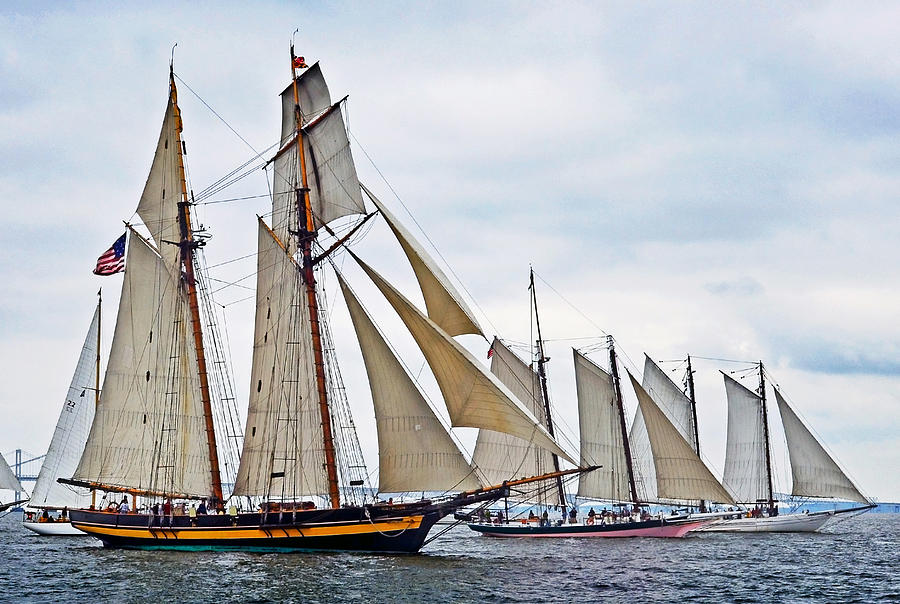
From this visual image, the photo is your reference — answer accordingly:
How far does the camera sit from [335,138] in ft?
217

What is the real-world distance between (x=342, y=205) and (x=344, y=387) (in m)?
10.9

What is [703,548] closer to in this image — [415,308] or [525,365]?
Result: [525,365]

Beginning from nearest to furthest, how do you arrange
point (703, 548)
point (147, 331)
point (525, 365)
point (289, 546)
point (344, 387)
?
point (289, 546)
point (344, 387)
point (147, 331)
point (703, 548)
point (525, 365)

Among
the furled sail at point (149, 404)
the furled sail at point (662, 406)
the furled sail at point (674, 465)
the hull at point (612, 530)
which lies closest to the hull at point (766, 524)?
the furled sail at point (662, 406)

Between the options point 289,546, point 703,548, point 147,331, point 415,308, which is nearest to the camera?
point 415,308

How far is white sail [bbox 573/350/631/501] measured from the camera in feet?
305

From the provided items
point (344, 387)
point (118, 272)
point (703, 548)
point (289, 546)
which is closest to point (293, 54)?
point (118, 272)

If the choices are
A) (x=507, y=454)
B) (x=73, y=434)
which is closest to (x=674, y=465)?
(x=507, y=454)

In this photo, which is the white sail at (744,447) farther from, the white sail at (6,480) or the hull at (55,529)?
the white sail at (6,480)

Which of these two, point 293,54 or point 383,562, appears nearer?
point 383,562

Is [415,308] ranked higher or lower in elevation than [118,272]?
lower

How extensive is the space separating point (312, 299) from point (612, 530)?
3791cm

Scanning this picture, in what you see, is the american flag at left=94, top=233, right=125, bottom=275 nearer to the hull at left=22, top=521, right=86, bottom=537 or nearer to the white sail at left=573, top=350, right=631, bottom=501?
the hull at left=22, top=521, right=86, bottom=537

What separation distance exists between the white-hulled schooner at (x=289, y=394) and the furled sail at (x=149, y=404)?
0.29 feet
